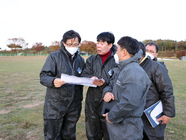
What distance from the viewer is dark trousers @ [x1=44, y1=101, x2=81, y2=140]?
107 inches

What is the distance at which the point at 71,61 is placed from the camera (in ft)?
9.55

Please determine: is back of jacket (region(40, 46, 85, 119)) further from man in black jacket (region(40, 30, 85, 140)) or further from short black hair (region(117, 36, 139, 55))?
short black hair (region(117, 36, 139, 55))

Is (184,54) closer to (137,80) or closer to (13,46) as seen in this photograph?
(137,80)

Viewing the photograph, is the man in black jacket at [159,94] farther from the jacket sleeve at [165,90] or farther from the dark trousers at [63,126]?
the dark trousers at [63,126]

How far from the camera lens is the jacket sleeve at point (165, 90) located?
7.57 ft

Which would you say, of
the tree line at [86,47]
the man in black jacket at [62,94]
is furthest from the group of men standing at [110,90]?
the tree line at [86,47]

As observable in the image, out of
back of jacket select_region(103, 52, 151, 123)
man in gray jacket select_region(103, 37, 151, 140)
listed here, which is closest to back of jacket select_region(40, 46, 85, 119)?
man in gray jacket select_region(103, 37, 151, 140)

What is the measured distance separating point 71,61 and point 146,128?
1.72 metres

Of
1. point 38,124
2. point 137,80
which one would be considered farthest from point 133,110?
point 38,124

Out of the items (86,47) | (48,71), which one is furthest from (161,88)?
(86,47)

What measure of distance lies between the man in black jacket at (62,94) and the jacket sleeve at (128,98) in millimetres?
1242

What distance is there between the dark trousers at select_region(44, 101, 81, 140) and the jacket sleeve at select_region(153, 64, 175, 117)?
1500mm

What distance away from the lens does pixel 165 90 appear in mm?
2309

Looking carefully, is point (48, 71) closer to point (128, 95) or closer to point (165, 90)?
point (128, 95)
